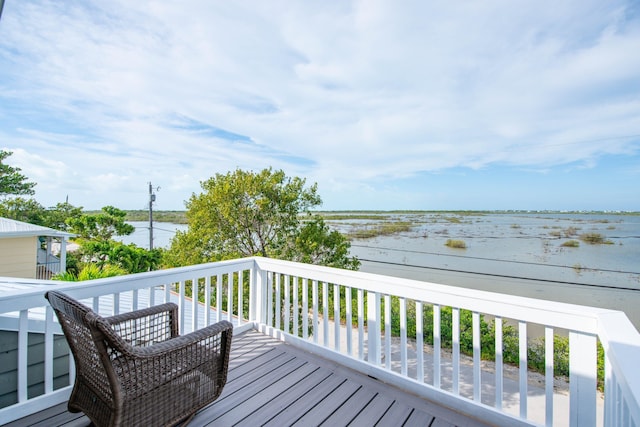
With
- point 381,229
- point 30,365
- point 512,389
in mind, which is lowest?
point 512,389

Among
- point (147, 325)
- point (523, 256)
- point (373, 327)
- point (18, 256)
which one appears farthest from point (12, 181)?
point (523, 256)

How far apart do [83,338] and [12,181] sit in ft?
60.4

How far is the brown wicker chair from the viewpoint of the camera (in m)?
1.31

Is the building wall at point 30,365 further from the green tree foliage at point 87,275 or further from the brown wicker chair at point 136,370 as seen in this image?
the green tree foliage at point 87,275

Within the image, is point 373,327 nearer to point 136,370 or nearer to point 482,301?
point 482,301

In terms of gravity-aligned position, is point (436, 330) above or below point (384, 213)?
below

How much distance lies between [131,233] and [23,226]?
1036cm

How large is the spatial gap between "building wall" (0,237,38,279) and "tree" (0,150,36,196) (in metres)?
9.13

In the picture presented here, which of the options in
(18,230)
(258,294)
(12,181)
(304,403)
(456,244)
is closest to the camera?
(304,403)

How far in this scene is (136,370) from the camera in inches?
54.6

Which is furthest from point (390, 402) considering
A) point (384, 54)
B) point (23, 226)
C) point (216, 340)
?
point (23, 226)

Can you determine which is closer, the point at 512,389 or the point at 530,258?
the point at 512,389

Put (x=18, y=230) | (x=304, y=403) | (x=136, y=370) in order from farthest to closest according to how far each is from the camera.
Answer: (x=18, y=230), (x=304, y=403), (x=136, y=370)

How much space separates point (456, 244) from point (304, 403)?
605 inches
